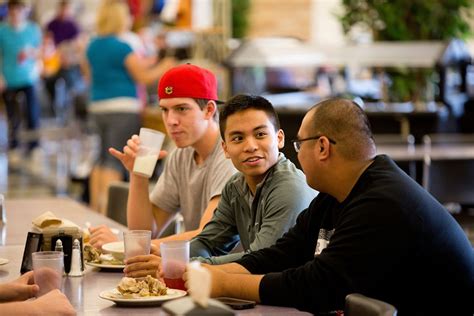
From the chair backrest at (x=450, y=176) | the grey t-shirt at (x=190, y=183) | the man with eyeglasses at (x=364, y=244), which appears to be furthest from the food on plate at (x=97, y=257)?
the chair backrest at (x=450, y=176)

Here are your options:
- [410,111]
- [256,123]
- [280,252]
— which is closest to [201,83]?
[256,123]

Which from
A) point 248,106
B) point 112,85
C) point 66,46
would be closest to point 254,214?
point 248,106

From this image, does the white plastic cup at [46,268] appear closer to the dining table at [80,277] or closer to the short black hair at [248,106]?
the dining table at [80,277]

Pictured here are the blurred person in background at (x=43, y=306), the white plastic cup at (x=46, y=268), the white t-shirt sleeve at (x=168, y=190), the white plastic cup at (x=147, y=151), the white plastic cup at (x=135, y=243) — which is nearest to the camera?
the blurred person in background at (x=43, y=306)

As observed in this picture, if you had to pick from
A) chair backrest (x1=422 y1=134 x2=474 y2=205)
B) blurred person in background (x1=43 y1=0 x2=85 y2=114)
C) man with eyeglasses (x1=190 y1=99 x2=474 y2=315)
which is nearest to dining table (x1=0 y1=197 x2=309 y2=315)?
man with eyeglasses (x1=190 y1=99 x2=474 y2=315)

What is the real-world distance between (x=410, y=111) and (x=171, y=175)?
4526 millimetres

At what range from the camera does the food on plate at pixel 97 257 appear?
3.56m

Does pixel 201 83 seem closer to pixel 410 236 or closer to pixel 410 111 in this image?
pixel 410 236

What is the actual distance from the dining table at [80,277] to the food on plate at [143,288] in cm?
4

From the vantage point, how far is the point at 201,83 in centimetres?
435

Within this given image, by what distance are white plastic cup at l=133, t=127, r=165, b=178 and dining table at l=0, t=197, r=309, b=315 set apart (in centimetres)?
28

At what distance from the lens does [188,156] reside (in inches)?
181

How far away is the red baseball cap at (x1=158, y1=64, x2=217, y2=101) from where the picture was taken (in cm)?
431

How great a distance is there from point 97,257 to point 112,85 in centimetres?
513
